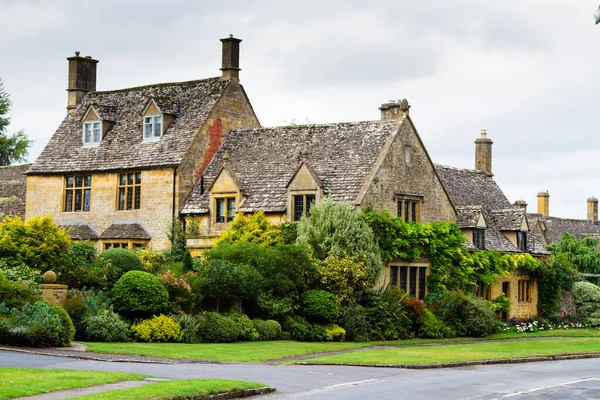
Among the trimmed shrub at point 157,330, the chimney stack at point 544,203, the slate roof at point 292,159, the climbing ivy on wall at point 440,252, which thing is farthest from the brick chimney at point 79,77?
the chimney stack at point 544,203

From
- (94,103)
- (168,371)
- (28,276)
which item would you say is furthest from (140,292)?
(94,103)

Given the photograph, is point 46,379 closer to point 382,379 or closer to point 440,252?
point 382,379

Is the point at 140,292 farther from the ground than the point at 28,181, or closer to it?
closer to it

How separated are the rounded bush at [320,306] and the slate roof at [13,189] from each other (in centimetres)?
2122

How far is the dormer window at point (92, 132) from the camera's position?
173 feet

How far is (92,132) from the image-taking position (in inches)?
2085

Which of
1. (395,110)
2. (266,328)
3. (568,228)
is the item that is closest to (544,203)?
(568,228)

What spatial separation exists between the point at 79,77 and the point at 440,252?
22.9 metres

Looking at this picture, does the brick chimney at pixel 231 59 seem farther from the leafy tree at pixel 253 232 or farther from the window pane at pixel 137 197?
the leafy tree at pixel 253 232

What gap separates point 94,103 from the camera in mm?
53781

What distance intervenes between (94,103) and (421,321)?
22024 mm

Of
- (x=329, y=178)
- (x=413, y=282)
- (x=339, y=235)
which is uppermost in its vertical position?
(x=329, y=178)

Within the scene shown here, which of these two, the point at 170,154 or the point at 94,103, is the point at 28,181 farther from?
the point at 170,154

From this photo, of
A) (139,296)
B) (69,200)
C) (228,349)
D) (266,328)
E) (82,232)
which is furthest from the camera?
(69,200)
